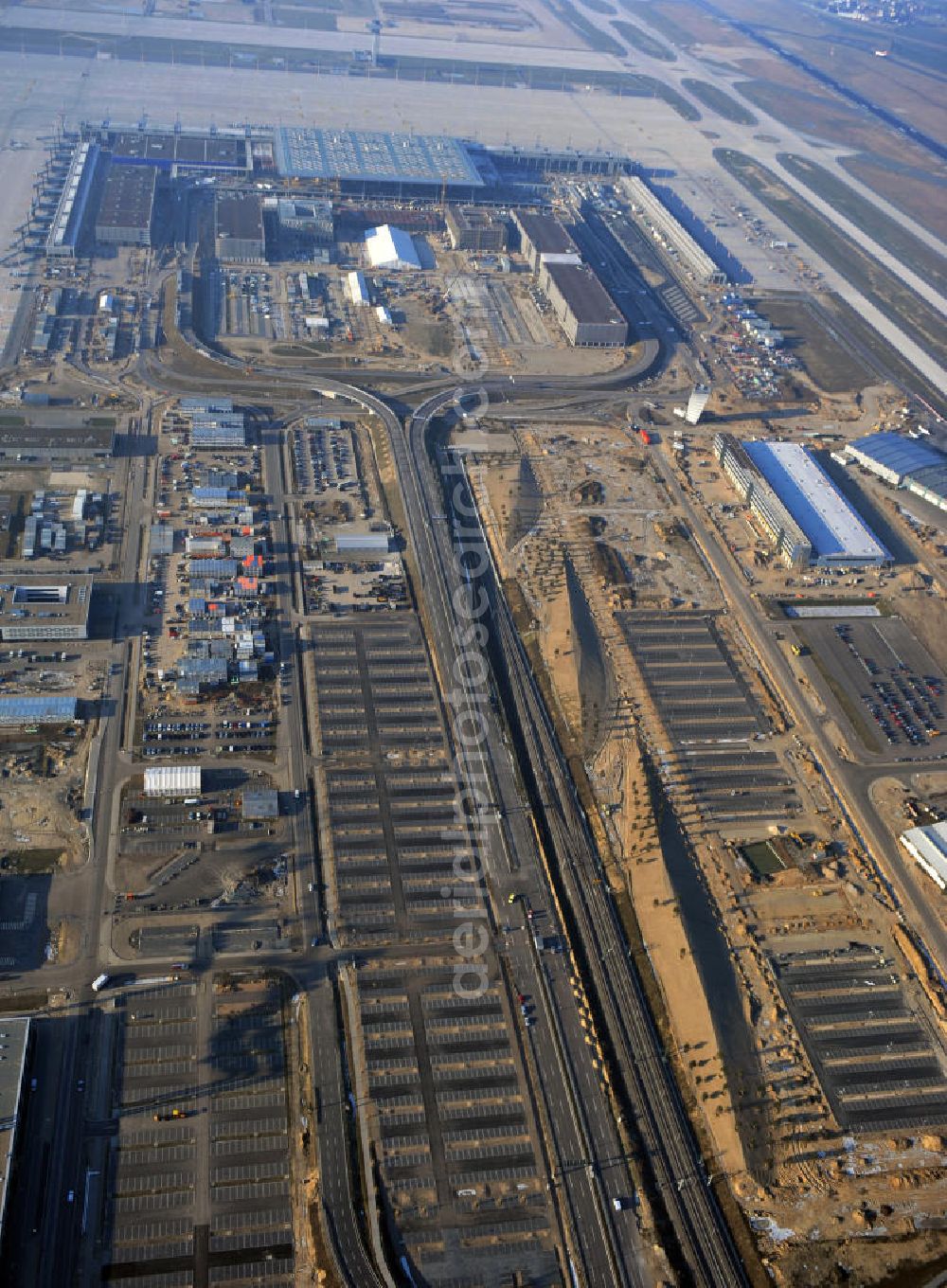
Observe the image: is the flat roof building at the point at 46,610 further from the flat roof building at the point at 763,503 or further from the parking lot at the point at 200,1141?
the flat roof building at the point at 763,503

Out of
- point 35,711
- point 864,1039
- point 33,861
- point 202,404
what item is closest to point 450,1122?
point 864,1039

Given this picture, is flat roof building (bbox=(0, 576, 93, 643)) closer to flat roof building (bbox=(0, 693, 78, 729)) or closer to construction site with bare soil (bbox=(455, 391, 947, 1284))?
flat roof building (bbox=(0, 693, 78, 729))

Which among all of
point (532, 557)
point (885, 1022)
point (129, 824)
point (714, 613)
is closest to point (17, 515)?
point (129, 824)

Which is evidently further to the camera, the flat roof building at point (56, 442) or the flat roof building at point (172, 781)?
the flat roof building at point (56, 442)

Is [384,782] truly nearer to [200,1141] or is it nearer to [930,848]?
[200,1141]

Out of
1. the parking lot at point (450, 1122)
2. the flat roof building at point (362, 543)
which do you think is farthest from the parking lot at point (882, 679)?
the parking lot at point (450, 1122)

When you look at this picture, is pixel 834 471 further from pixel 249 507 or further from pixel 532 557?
pixel 249 507

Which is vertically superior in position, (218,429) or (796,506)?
(218,429)
